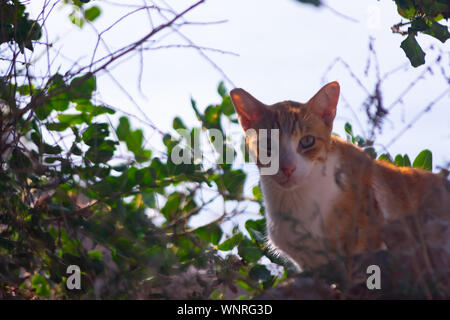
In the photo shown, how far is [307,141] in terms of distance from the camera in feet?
9.30

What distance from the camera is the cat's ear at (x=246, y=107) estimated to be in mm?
2963

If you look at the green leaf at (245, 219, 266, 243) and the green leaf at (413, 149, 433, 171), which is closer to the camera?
the green leaf at (245, 219, 266, 243)

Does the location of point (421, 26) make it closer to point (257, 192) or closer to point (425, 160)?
point (425, 160)

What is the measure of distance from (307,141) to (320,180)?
0.25 metres

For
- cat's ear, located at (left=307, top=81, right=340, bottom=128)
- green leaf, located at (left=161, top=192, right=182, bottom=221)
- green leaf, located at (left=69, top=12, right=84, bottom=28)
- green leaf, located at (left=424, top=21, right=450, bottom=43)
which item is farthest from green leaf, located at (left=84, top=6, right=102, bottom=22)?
green leaf, located at (left=424, top=21, right=450, bottom=43)

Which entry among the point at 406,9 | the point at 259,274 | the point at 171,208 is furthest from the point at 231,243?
the point at 406,9

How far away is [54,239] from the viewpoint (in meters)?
2.71

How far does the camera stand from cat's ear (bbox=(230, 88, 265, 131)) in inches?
A: 117

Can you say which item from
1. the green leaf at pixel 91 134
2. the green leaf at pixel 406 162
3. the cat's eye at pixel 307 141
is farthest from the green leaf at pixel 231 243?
the green leaf at pixel 406 162

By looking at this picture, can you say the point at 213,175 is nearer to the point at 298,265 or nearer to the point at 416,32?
the point at 298,265

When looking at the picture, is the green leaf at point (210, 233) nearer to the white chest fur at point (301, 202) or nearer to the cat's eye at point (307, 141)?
the white chest fur at point (301, 202)

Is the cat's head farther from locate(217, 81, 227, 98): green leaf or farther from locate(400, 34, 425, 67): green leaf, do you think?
locate(400, 34, 425, 67): green leaf

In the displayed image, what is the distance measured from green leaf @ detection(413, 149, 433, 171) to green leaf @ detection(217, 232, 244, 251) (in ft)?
4.27
